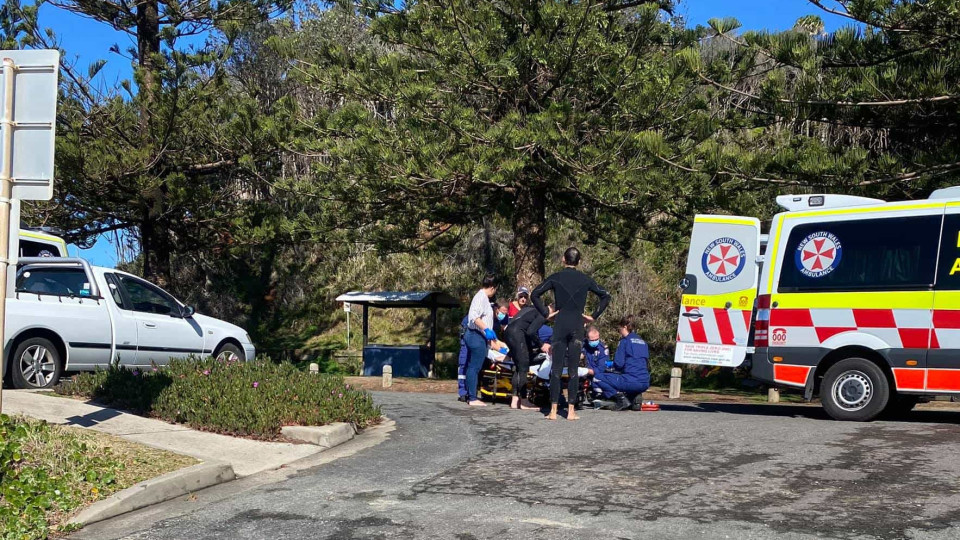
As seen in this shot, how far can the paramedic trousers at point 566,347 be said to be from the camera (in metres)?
11.0

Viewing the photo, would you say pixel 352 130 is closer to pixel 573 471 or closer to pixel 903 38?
pixel 903 38

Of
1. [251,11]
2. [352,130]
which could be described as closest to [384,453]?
[352,130]

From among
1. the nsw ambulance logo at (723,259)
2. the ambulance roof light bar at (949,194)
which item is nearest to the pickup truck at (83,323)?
the nsw ambulance logo at (723,259)

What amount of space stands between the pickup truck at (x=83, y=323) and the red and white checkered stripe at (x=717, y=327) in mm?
5701

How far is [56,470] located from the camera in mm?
6707

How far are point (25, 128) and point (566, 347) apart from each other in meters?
6.16

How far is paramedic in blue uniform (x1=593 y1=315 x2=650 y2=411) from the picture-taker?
1253 cm

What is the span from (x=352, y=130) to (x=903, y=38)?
9.62 m

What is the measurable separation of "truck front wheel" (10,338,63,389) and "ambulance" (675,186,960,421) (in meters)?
7.84

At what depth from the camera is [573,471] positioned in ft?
24.7

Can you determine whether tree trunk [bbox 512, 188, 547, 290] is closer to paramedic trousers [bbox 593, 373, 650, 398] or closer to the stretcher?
the stretcher

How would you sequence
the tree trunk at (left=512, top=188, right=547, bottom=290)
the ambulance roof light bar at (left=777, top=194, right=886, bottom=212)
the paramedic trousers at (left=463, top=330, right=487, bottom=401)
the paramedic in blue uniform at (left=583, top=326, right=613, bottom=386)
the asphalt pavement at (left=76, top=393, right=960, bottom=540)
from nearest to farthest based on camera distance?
the asphalt pavement at (left=76, top=393, right=960, bottom=540)
the ambulance roof light bar at (left=777, top=194, right=886, bottom=212)
the paramedic trousers at (left=463, top=330, right=487, bottom=401)
the paramedic in blue uniform at (left=583, top=326, right=613, bottom=386)
the tree trunk at (left=512, top=188, right=547, bottom=290)

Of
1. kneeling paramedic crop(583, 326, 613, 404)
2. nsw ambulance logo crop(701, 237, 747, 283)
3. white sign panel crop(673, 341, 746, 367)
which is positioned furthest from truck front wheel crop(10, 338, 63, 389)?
nsw ambulance logo crop(701, 237, 747, 283)

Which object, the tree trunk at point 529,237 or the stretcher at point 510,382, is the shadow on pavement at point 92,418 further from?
the tree trunk at point 529,237
